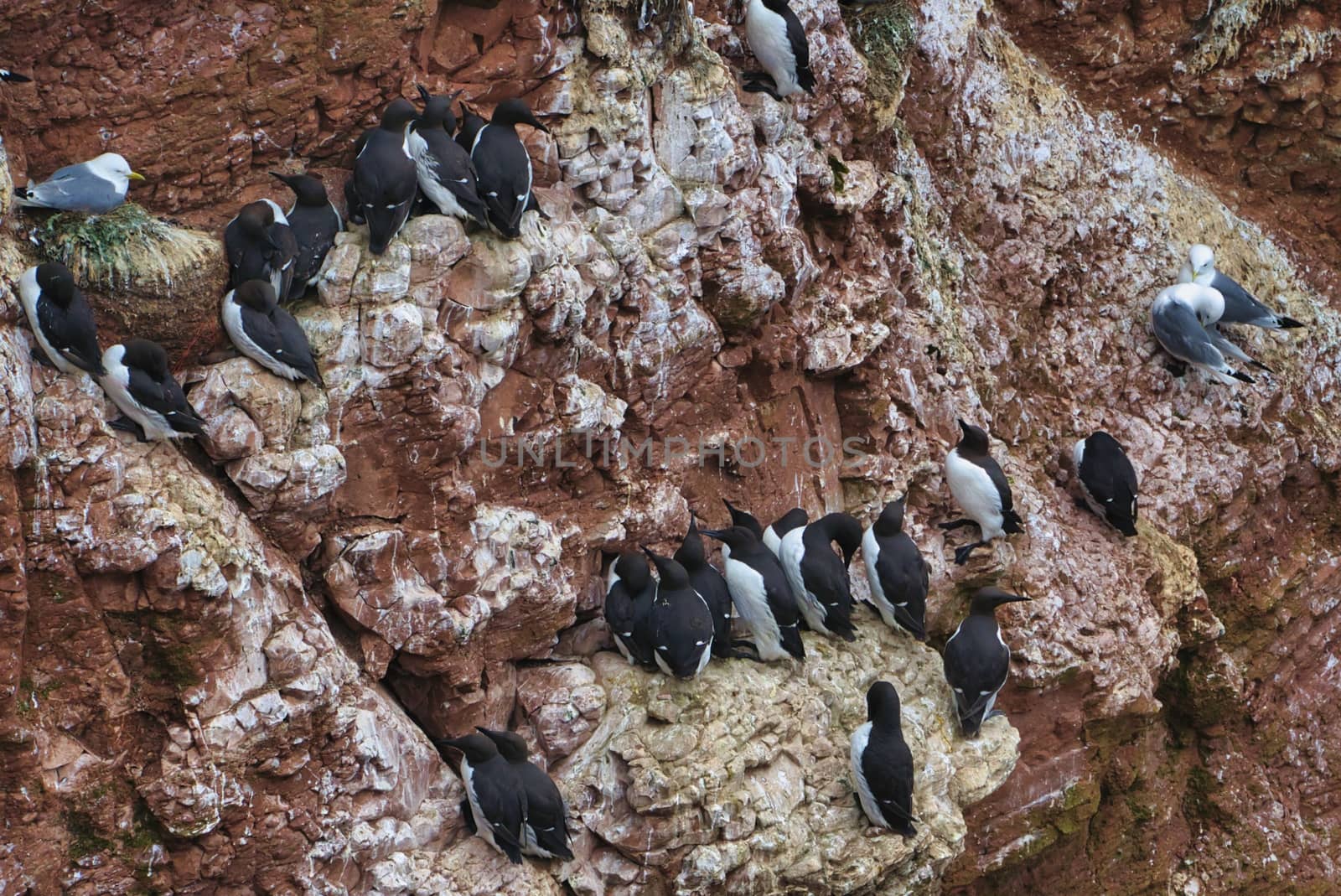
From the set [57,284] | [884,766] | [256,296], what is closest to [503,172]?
[256,296]

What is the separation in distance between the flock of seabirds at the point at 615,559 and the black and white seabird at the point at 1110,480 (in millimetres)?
956

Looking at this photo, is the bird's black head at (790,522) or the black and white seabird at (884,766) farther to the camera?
the bird's black head at (790,522)

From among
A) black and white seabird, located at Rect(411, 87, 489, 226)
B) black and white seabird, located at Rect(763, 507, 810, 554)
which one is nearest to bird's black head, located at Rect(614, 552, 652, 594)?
black and white seabird, located at Rect(763, 507, 810, 554)

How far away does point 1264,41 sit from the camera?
12.6 m

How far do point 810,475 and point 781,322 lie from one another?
1057 mm

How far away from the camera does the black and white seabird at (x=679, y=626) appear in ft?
26.2

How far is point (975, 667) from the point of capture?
880cm

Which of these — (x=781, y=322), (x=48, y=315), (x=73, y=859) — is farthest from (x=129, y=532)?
(x=781, y=322)

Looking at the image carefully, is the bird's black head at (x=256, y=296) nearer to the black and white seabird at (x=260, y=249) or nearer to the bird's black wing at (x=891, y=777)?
the black and white seabird at (x=260, y=249)

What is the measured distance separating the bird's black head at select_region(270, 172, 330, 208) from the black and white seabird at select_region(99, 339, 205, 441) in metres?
1.21

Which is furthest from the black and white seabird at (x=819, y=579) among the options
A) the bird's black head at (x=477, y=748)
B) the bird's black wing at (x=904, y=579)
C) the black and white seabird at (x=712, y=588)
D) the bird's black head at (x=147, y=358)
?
the bird's black head at (x=147, y=358)

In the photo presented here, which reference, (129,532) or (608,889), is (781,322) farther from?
(129,532)

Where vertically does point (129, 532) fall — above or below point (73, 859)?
above

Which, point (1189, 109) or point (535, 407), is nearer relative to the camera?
point (535, 407)
